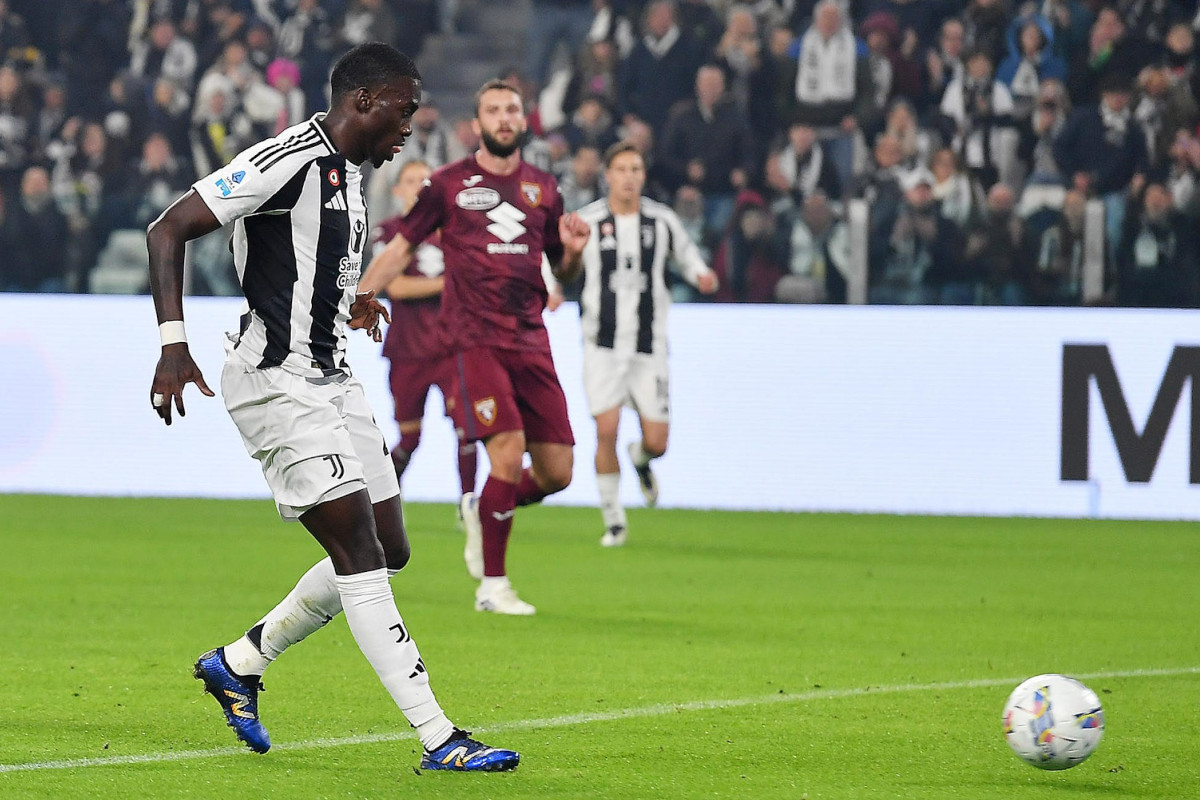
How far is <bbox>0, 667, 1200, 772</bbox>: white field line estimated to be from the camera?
5.08 meters

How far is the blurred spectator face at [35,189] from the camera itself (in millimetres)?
16578

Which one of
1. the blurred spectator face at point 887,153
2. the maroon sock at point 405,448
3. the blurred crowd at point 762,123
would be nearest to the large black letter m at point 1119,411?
the blurred crowd at point 762,123

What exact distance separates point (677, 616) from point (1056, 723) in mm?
3742

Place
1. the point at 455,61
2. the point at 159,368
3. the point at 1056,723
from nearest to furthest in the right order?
the point at 159,368 < the point at 1056,723 < the point at 455,61

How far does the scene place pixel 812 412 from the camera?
45.4 feet

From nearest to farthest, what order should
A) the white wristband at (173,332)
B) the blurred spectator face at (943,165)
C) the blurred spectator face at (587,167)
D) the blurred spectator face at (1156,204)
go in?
1. the white wristband at (173,332)
2. the blurred spectator face at (1156,204)
3. the blurred spectator face at (943,165)
4. the blurred spectator face at (587,167)

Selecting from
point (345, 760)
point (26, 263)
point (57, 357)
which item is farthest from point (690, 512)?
point (345, 760)

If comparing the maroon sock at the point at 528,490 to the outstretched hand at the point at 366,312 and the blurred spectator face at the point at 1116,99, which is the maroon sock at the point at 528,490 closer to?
the outstretched hand at the point at 366,312

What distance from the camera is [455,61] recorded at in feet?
64.2

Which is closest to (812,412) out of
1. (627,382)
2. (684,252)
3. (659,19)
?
(627,382)

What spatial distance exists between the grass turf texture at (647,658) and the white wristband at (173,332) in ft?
3.60

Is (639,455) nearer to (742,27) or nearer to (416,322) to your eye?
(416,322)

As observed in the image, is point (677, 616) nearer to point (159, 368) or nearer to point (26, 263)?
point (159, 368)

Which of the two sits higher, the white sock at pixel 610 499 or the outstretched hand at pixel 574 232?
the outstretched hand at pixel 574 232
